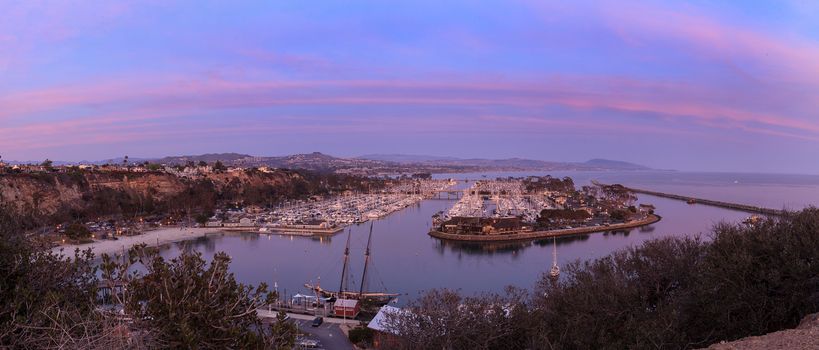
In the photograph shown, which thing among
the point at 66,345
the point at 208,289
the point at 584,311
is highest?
the point at 208,289

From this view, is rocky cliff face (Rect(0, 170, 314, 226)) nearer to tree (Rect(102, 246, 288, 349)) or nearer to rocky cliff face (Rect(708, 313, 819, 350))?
tree (Rect(102, 246, 288, 349))

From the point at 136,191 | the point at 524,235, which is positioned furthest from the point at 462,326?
the point at 136,191

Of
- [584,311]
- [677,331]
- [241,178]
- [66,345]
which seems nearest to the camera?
[66,345]

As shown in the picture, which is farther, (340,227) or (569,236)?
(340,227)

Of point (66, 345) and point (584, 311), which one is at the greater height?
point (66, 345)

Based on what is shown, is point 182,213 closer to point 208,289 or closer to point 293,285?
point 293,285

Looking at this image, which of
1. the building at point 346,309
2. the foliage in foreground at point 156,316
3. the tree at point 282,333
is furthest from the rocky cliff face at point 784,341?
the building at point 346,309

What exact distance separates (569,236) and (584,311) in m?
23.5

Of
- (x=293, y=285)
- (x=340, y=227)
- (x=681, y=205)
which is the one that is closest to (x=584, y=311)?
(x=293, y=285)

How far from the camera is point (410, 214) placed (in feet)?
127

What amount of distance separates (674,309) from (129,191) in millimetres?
39399

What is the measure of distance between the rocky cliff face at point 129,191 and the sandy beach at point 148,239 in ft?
7.38

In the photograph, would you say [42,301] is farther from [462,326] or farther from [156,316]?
[462,326]

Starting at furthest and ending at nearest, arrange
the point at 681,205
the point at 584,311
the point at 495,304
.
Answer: the point at 681,205 → the point at 495,304 → the point at 584,311
